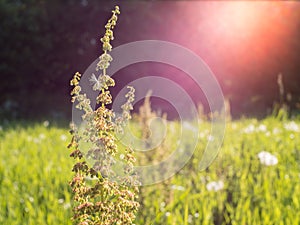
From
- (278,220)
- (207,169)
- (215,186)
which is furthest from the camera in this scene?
(207,169)

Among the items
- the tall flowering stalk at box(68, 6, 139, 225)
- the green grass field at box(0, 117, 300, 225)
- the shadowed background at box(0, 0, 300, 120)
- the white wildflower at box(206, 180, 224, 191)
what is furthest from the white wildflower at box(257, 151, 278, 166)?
the shadowed background at box(0, 0, 300, 120)

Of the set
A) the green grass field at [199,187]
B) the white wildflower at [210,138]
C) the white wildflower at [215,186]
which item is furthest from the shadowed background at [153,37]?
the white wildflower at [215,186]

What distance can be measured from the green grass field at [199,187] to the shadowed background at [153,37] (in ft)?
16.9

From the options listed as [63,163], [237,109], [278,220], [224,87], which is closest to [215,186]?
[278,220]

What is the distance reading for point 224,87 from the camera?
1180cm

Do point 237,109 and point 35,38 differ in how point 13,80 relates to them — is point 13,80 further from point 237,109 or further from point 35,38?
point 237,109

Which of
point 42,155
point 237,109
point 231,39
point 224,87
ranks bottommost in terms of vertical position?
point 42,155

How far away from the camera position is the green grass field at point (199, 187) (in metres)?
2.99

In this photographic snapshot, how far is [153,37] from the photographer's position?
1270cm

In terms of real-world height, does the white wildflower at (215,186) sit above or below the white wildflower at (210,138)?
below

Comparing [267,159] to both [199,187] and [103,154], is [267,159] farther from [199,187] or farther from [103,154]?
[103,154]

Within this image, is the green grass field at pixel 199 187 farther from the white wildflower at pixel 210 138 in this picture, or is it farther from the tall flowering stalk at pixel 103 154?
the tall flowering stalk at pixel 103 154

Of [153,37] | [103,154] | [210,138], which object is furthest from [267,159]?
[153,37]

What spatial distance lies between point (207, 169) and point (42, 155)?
1.75 metres
